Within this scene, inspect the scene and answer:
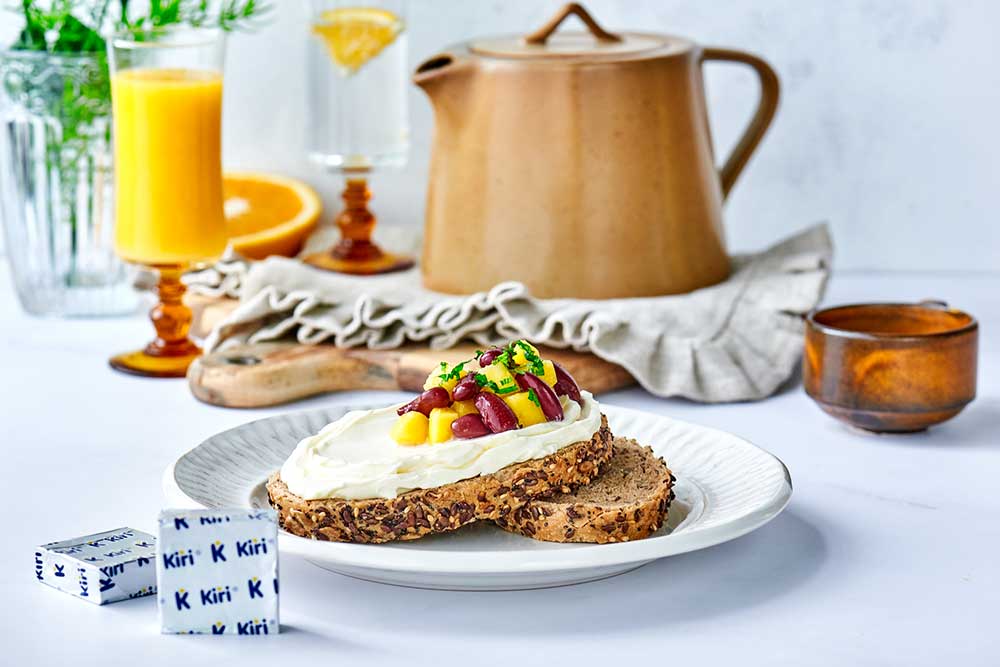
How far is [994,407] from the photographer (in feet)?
4.32

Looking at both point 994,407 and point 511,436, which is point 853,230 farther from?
point 511,436

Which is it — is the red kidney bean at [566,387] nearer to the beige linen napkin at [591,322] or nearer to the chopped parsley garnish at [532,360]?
the chopped parsley garnish at [532,360]

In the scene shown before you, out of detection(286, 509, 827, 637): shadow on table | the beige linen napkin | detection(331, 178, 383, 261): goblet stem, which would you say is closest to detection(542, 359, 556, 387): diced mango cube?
detection(286, 509, 827, 637): shadow on table

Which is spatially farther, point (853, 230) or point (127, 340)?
point (853, 230)

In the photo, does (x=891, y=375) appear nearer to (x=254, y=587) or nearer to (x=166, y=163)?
(x=254, y=587)

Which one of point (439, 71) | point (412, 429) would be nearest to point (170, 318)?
point (439, 71)

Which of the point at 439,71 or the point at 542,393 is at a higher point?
the point at 439,71

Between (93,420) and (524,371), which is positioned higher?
(524,371)

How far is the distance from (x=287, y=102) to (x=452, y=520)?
1.13m

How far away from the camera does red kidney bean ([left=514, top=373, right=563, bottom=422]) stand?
3.09 feet

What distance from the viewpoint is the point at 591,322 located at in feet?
4.39

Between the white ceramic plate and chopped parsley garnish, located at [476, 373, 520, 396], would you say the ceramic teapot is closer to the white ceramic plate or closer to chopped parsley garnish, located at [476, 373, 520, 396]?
the white ceramic plate

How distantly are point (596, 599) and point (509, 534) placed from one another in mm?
83

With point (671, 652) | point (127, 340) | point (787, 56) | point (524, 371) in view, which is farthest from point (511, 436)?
point (787, 56)
